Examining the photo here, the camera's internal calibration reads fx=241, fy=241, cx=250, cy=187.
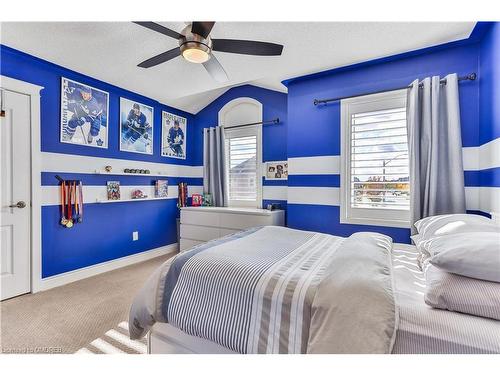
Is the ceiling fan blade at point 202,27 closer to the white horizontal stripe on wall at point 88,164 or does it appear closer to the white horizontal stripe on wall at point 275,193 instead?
the white horizontal stripe on wall at point 88,164

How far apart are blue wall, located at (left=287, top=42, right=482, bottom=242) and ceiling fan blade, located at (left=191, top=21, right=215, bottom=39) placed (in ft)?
5.69

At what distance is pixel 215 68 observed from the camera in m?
2.12

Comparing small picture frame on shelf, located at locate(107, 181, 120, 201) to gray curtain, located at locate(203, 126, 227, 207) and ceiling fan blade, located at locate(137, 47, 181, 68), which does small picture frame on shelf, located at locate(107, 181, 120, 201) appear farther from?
ceiling fan blade, located at locate(137, 47, 181, 68)

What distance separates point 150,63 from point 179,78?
97cm

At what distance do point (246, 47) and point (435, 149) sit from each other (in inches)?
76.0

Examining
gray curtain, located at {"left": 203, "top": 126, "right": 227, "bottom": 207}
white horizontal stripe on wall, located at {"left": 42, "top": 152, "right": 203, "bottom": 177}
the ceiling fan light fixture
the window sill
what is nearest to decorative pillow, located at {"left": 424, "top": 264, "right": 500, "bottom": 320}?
the window sill

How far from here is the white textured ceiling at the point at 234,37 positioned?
2.02m

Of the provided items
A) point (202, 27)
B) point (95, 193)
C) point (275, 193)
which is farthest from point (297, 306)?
point (95, 193)

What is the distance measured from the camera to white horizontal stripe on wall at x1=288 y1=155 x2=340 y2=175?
2.89 metres

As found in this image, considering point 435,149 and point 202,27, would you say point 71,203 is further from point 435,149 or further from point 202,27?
point 435,149

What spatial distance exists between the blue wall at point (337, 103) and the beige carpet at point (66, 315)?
2162mm

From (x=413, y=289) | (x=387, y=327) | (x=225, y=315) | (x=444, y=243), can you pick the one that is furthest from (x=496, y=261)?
(x=225, y=315)

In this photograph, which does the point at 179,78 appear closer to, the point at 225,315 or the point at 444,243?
the point at 225,315

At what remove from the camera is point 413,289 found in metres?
1.14
